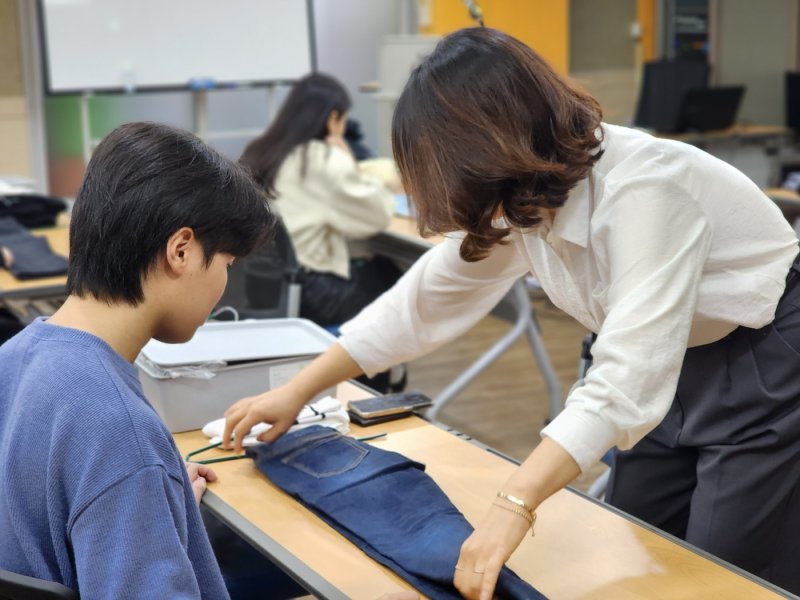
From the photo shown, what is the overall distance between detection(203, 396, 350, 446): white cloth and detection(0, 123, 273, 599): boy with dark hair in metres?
0.53

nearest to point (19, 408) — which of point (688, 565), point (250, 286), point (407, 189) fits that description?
point (407, 189)

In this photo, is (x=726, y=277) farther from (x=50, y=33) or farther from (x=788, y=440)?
(x=50, y=33)

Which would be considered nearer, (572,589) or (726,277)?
(572,589)

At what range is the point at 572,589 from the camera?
4.00 feet

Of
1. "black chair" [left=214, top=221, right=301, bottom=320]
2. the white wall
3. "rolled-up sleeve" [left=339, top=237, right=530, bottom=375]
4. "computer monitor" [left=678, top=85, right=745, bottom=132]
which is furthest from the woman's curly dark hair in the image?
the white wall

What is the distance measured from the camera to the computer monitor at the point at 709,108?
20.4 feet

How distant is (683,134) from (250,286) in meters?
4.11

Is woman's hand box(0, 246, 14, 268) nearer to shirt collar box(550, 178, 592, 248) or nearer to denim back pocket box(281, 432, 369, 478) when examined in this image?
denim back pocket box(281, 432, 369, 478)

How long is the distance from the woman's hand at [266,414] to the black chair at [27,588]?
62 cm

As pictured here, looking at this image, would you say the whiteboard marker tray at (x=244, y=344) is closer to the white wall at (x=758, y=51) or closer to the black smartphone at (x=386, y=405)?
the black smartphone at (x=386, y=405)

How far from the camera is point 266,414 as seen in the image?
1.62 meters

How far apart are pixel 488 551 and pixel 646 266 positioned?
38cm

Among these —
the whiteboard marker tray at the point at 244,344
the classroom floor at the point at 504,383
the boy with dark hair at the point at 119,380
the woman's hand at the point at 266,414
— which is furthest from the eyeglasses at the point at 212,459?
the classroom floor at the point at 504,383

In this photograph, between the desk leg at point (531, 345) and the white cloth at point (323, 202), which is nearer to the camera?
the white cloth at point (323, 202)
